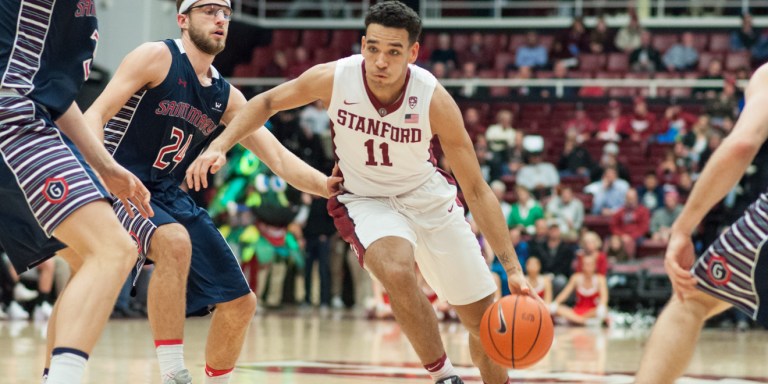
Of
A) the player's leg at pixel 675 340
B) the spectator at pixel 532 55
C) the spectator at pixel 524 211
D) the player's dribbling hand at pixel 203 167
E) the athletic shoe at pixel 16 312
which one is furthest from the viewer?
the spectator at pixel 532 55

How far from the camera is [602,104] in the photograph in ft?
65.8

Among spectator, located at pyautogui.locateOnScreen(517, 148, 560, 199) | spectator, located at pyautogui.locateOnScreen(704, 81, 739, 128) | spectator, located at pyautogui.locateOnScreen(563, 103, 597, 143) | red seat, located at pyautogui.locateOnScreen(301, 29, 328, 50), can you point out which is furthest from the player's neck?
red seat, located at pyautogui.locateOnScreen(301, 29, 328, 50)

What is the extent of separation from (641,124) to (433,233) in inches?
552

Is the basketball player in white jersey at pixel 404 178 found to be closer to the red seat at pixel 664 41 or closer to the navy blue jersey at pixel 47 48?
the navy blue jersey at pixel 47 48

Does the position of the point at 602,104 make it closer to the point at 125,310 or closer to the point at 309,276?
the point at 309,276

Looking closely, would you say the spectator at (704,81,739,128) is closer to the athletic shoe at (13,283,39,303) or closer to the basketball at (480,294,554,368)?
the athletic shoe at (13,283,39,303)

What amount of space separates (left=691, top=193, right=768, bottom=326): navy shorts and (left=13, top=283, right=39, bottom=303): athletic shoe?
454 inches

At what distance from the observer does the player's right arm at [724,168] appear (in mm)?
3832

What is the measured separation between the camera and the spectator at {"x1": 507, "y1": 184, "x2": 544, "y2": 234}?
52.5ft

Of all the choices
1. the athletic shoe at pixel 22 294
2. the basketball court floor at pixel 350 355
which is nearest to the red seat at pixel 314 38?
the basketball court floor at pixel 350 355

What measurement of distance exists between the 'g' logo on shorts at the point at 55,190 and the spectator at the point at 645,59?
58.6 feet

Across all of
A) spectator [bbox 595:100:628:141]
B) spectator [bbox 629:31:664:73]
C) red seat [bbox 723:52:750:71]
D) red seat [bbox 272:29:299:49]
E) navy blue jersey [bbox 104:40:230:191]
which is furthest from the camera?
red seat [bbox 272:29:299:49]

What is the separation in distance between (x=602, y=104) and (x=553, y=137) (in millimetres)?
1107

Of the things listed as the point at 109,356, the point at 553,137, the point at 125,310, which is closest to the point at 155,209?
the point at 109,356
